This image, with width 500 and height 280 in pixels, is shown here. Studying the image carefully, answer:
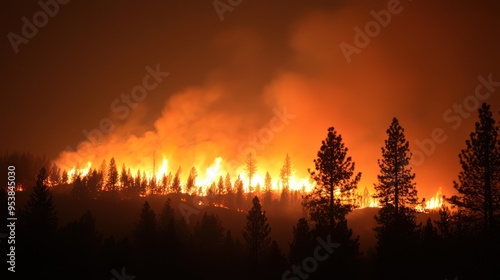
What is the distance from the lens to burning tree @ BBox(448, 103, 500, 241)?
28.2 m

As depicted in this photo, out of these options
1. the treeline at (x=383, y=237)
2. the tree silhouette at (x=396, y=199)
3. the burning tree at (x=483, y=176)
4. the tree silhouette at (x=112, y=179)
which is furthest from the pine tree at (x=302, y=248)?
the tree silhouette at (x=112, y=179)

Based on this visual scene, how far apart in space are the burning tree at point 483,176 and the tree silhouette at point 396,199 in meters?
4.83

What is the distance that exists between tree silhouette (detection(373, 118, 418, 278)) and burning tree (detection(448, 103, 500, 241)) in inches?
190

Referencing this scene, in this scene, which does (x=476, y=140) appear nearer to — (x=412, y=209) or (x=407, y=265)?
(x=412, y=209)

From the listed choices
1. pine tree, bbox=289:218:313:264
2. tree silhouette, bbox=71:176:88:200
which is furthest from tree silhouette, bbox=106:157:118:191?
pine tree, bbox=289:218:313:264

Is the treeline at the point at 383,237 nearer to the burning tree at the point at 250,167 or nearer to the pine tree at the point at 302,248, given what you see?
the pine tree at the point at 302,248

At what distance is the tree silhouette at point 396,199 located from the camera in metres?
30.4

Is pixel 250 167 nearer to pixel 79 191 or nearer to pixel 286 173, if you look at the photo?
pixel 286 173

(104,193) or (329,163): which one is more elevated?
(329,163)

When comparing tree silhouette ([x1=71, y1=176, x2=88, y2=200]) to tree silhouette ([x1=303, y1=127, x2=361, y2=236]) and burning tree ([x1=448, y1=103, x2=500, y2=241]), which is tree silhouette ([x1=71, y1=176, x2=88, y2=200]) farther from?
burning tree ([x1=448, y1=103, x2=500, y2=241])

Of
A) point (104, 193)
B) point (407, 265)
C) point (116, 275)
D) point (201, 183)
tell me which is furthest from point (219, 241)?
point (201, 183)

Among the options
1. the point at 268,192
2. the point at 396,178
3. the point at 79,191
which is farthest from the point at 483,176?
the point at 268,192

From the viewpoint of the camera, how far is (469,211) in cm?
2991

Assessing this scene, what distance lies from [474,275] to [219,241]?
165 ft
